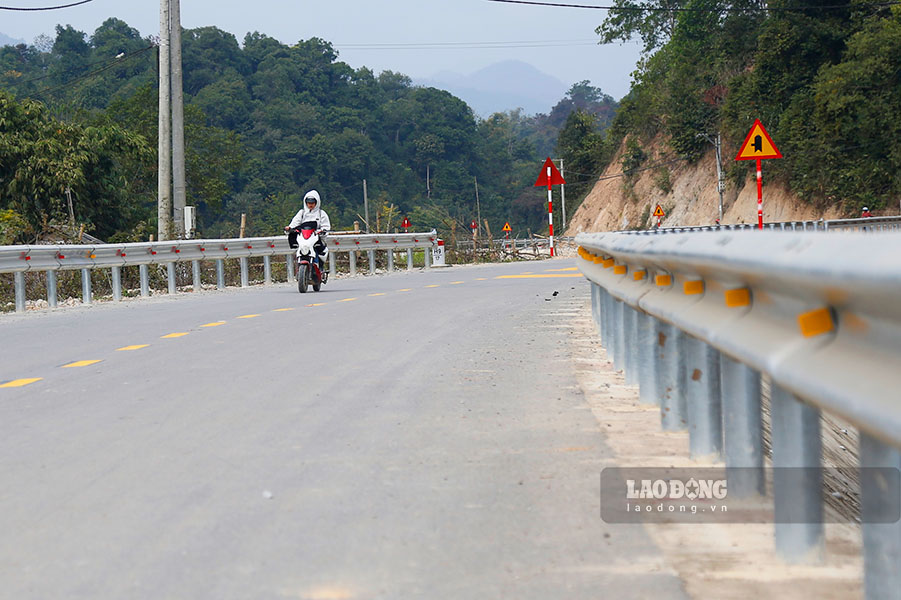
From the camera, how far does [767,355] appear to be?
11.0ft

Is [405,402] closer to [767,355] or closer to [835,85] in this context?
[767,355]

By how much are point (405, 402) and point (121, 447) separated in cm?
193

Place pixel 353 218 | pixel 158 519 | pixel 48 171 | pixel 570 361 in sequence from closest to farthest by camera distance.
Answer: pixel 158 519 < pixel 570 361 < pixel 48 171 < pixel 353 218

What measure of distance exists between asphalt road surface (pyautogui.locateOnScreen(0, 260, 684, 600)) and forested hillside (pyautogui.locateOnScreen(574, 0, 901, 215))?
123 feet

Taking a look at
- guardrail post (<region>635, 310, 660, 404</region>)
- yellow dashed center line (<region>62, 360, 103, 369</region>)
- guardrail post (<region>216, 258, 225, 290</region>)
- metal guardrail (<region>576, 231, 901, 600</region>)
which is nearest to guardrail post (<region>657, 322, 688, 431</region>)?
metal guardrail (<region>576, 231, 901, 600</region>)

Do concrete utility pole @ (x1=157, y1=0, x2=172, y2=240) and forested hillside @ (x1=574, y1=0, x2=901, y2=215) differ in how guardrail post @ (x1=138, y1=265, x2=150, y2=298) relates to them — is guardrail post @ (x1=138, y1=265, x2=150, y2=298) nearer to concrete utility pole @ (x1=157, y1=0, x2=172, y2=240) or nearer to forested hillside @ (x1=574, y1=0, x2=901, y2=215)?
concrete utility pole @ (x1=157, y1=0, x2=172, y2=240)

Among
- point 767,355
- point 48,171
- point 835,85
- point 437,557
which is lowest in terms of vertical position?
point 437,557

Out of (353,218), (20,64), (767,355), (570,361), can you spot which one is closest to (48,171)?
(570,361)

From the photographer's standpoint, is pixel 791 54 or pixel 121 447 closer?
pixel 121 447

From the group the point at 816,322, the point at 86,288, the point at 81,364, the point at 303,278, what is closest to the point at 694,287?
the point at 816,322

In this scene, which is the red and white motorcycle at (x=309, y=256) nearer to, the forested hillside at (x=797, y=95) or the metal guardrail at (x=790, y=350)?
the metal guardrail at (x=790, y=350)

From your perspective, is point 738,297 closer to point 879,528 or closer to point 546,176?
point 879,528

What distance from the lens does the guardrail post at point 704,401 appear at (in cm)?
490

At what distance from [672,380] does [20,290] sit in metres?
14.0
